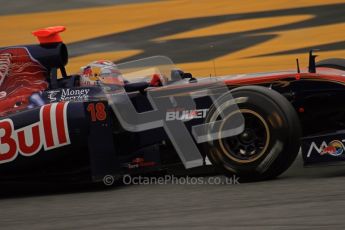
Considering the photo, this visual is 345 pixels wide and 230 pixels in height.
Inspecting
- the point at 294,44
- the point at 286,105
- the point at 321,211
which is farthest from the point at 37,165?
the point at 294,44

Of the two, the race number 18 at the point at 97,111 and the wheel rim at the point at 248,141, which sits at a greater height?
the race number 18 at the point at 97,111

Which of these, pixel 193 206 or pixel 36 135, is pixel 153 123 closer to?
pixel 36 135

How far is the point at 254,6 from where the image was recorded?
16.2 metres

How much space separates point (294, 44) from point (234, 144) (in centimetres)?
725

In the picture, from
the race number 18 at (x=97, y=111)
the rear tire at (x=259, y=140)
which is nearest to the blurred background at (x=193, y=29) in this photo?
the race number 18 at (x=97, y=111)

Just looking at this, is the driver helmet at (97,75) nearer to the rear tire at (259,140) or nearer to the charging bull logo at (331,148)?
the rear tire at (259,140)

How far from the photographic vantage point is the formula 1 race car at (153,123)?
20.9ft

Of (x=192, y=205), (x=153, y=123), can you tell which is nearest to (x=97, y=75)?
(x=153, y=123)

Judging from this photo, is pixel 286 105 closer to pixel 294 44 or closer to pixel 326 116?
pixel 326 116

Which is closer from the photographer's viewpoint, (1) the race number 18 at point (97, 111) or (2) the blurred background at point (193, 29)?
(1) the race number 18 at point (97, 111)

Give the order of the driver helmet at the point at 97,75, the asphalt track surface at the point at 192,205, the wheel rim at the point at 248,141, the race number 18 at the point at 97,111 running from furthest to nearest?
the driver helmet at the point at 97,75 → the race number 18 at the point at 97,111 → the wheel rim at the point at 248,141 → the asphalt track surface at the point at 192,205

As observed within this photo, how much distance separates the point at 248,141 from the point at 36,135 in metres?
1.74

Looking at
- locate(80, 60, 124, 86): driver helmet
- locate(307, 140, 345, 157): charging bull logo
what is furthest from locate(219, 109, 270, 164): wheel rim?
locate(80, 60, 124, 86): driver helmet

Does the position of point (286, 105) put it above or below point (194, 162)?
above
